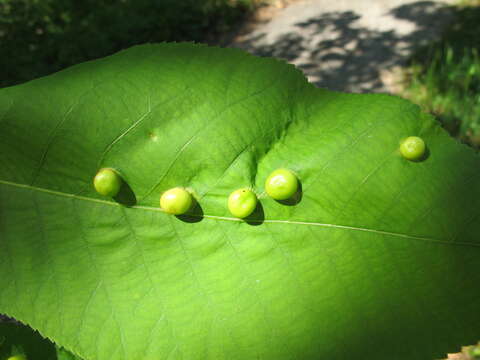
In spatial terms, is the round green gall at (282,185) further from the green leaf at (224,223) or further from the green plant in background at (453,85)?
the green plant in background at (453,85)

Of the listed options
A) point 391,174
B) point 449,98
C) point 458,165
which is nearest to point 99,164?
point 391,174

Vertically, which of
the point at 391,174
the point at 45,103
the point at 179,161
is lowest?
the point at 391,174

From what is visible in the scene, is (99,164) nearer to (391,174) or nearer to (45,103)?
(45,103)

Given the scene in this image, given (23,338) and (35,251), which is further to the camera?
(23,338)

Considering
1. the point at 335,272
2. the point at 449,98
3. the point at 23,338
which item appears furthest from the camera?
the point at 449,98

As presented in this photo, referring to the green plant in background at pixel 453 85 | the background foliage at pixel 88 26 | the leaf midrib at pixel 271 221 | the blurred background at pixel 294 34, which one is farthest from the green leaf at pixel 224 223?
the background foliage at pixel 88 26

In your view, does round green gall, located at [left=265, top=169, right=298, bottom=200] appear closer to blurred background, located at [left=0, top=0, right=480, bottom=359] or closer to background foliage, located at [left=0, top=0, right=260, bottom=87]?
blurred background, located at [left=0, top=0, right=480, bottom=359]
